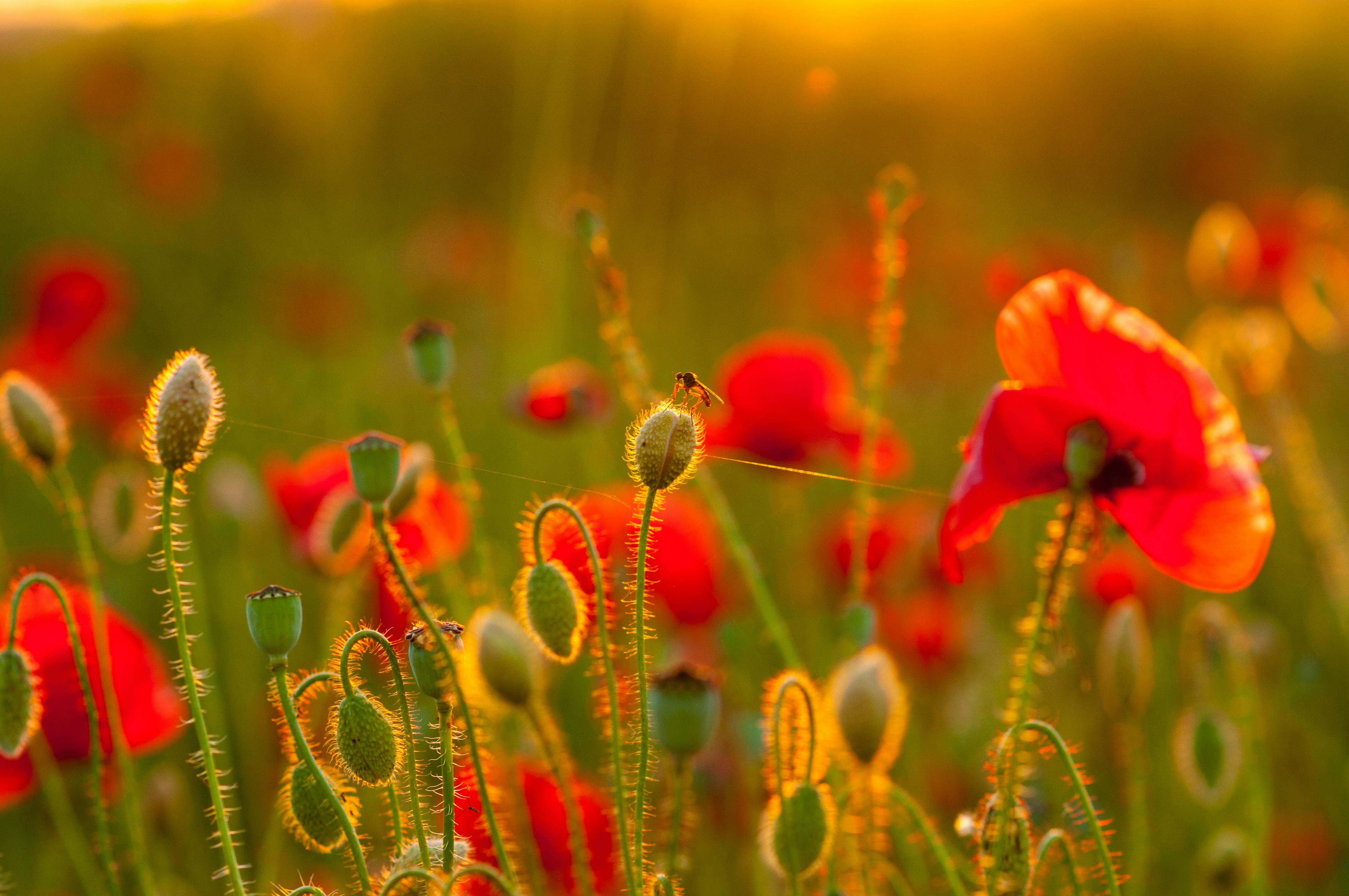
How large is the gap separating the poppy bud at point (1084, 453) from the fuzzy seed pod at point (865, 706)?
15cm

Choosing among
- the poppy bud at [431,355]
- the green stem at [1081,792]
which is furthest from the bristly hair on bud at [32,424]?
the green stem at [1081,792]

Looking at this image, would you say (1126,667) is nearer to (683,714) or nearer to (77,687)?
(683,714)

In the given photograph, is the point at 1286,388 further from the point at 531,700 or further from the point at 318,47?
the point at 318,47

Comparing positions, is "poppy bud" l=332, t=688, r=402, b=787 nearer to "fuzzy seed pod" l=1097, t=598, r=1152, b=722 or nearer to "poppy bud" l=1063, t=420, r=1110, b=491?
"poppy bud" l=1063, t=420, r=1110, b=491

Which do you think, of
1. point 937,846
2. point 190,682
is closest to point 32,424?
point 190,682

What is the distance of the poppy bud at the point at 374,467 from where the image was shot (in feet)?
1.77

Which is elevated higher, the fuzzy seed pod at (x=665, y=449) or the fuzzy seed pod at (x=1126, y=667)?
the fuzzy seed pod at (x=665, y=449)

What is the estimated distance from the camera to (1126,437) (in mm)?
714

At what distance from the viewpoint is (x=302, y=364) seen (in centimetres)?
384

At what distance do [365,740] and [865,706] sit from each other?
0.86 ft

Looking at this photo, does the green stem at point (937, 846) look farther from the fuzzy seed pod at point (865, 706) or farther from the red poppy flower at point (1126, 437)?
the red poppy flower at point (1126, 437)

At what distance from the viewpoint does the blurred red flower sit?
4.65 ft

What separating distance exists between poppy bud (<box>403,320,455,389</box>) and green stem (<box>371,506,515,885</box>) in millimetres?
259

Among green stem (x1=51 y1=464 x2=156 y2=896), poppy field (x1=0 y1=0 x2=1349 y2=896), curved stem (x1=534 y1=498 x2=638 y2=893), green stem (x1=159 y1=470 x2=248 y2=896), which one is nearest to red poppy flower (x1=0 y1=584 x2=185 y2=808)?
poppy field (x1=0 y1=0 x2=1349 y2=896)
